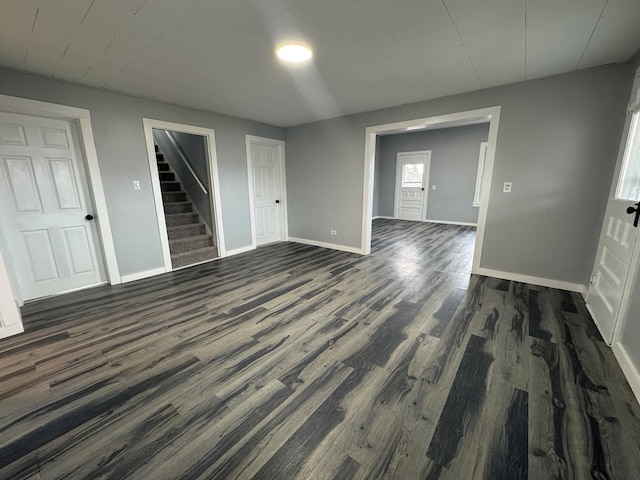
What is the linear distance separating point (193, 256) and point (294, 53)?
134 inches

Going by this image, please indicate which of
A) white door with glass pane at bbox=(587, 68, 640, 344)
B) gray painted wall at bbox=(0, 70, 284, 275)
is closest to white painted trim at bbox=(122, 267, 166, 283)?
gray painted wall at bbox=(0, 70, 284, 275)

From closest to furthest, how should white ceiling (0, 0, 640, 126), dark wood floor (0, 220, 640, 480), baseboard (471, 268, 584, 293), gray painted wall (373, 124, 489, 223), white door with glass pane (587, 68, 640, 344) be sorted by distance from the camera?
dark wood floor (0, 220, 640, 480) < white ceiling (0, 0, 640, 126) < white door with glass pane (587, 68, 640, 344) < baseboard (471, 268, 584, 293) < gray painted wall (373, 124, 489, 223)

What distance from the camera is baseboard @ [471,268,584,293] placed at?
3.02 m

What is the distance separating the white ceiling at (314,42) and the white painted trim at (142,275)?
238 centimetres

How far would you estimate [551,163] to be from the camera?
9.68ft

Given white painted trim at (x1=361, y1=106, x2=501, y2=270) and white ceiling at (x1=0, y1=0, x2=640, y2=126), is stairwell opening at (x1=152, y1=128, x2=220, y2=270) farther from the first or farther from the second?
white painted trim at (x1=361, y1=106, x2=501, y2=270)

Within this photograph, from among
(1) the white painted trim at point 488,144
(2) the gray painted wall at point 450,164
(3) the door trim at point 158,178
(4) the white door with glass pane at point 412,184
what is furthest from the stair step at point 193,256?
(2) the gray painted wall at point 450,164

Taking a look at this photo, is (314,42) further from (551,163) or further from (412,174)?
(412,174)

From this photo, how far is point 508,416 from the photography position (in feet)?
4.71

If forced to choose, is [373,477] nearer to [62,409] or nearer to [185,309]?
[62,409]

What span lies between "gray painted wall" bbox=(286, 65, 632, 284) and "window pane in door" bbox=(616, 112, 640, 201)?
1.04 ft

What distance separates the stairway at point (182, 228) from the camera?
4258mm

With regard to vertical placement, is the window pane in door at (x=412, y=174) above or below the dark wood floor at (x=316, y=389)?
above

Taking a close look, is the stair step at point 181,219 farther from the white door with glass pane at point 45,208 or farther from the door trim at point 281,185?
the white door with glass pane at point 45,208
